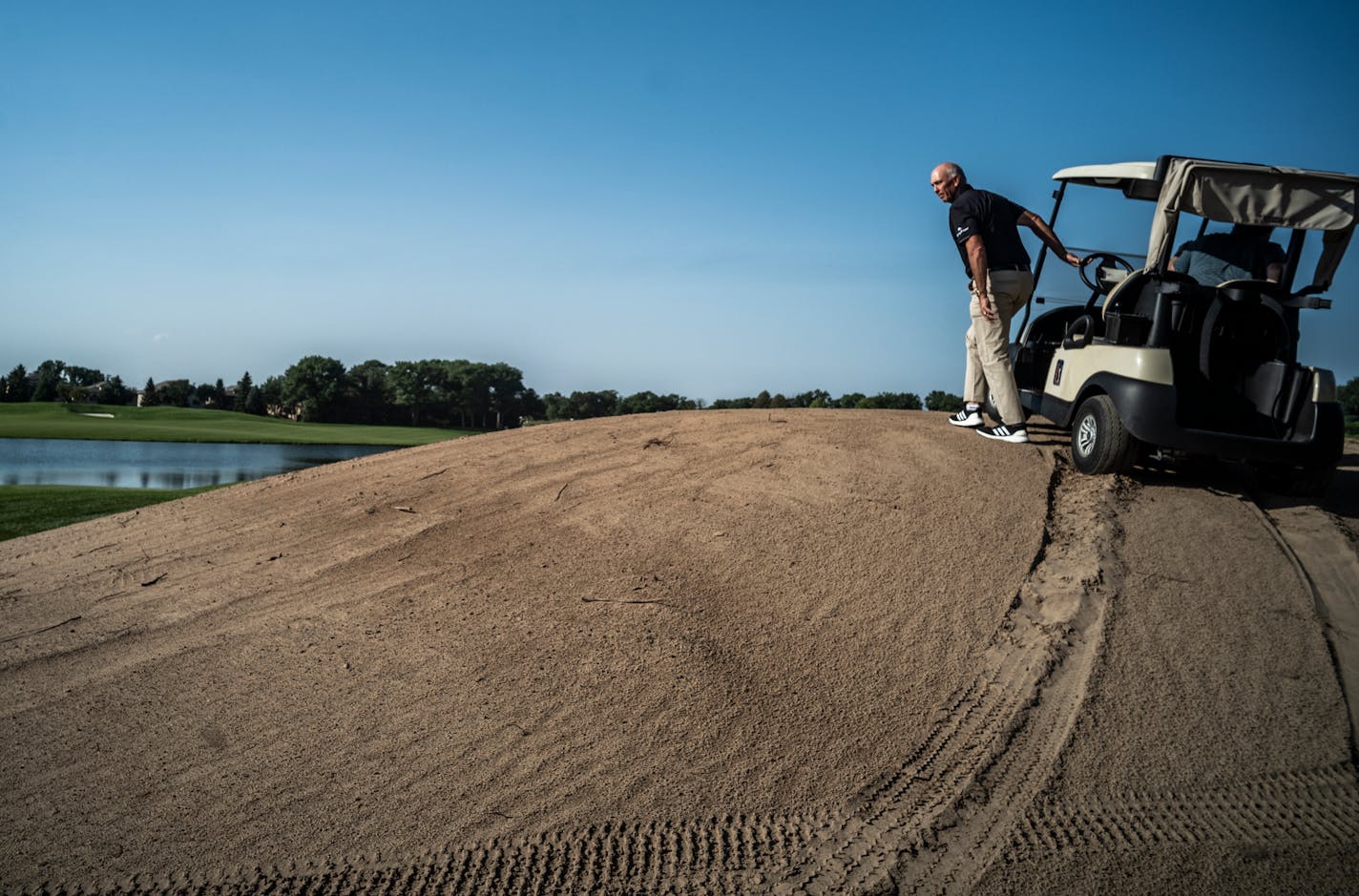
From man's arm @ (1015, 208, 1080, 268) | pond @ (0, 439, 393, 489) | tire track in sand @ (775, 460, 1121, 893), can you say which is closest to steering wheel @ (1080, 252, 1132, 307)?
man's arm @ (1015, 208, 1080, 268)

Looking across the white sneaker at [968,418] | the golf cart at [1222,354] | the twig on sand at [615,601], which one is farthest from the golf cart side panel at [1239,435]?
the twig on sand at [615,601]

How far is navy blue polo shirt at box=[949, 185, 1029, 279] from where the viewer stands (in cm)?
779

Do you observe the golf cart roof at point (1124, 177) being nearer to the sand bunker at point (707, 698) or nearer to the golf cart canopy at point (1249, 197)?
the golf cart canopy at point (1249, 197)

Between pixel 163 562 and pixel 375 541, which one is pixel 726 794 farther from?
pixel 163 562

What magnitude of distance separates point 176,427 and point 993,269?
245 feet

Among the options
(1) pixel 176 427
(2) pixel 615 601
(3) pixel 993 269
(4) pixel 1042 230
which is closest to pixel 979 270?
(3) pixel 993 269

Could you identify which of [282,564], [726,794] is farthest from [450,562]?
[726,794]

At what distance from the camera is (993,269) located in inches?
311

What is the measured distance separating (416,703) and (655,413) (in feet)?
24.0

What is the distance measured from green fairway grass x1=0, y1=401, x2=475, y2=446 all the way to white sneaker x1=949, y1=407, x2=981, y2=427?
44.0 metres

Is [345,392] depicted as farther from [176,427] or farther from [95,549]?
[95,549]

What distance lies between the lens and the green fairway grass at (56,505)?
13750 millimetres

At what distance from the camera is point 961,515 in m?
6.25

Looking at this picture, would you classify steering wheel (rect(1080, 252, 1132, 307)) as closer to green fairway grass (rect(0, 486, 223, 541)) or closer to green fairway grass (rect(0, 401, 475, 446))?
green fairway grass (rect(0, 486, 223, 541))
